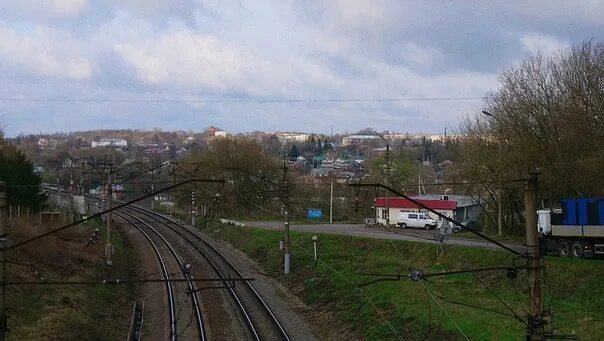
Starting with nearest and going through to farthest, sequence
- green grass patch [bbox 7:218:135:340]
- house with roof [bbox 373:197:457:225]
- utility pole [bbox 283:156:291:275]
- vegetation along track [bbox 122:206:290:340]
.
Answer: green grass patch [bbox 7:218:135:340], vegetation along track [bbox 122:206:290:340], utility pole [bbox 283:156:291:275], house with roof [bbox 373:197:457:225]

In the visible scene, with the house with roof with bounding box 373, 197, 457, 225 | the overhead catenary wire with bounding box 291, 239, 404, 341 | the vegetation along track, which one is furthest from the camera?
the house with roof with bounding box 373, 197, 457, 225

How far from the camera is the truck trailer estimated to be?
2983 cm

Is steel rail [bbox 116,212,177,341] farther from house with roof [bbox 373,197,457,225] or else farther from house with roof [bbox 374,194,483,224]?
house with roof [bbox 374,194,483,224]

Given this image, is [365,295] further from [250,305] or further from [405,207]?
[405,207]

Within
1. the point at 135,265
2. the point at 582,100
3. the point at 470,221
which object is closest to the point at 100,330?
the point at 135,265

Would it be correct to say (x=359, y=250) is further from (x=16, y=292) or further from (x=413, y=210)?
(x=16, y=292)

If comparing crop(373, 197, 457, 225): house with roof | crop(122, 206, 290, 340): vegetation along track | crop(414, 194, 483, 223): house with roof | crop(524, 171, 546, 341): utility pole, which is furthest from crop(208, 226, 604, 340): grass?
crop(414, 194, 483, 223): house with roof

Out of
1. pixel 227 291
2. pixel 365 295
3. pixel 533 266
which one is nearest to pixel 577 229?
pixel 365 295

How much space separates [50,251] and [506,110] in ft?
94.6

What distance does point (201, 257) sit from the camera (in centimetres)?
4425

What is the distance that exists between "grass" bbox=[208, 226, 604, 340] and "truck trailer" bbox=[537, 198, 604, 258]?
1334mm

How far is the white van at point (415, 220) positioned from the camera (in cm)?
5850

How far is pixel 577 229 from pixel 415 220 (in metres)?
28.5

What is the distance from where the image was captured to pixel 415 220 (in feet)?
194
